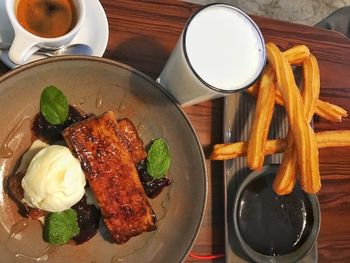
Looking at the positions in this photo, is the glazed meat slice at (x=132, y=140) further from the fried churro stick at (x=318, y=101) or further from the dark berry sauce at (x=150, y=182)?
the fried churro stick at (x=318, y=101)

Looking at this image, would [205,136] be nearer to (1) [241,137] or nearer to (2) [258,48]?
(1) [241,137]

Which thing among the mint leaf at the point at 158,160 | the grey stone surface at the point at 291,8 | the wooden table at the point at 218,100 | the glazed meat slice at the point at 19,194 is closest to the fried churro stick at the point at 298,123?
the wooden table at the point at 218,100

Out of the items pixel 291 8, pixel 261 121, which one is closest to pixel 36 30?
pixel 261 121

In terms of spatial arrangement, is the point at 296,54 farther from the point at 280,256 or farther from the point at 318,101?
the point at 280,256

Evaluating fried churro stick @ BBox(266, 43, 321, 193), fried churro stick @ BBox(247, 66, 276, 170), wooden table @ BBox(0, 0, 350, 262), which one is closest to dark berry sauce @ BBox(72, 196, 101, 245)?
wooden table @ BBox(0, 0, 350, 262)

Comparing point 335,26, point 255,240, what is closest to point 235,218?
point 255,240

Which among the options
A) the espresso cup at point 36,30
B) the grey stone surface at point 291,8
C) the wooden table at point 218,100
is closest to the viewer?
the espresso cup at point 36,30

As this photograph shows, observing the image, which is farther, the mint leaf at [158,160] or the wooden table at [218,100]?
the wooden table at [218,100]
